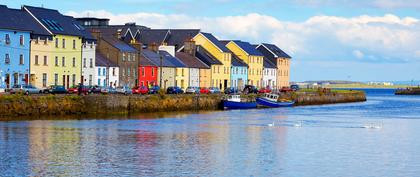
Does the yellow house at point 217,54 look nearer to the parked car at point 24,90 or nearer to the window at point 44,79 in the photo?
the window at point 44,79

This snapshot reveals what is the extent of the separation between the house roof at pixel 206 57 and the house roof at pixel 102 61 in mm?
25533

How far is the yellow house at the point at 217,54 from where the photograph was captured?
130500mm

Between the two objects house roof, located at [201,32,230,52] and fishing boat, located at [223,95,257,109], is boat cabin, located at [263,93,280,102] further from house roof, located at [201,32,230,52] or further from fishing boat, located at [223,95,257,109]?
house roof, located at [201,32,230,52]

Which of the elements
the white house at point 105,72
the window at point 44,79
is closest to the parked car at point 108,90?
the window at point 44,79

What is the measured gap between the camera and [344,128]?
66688mm

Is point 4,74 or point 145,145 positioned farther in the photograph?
point 4,74

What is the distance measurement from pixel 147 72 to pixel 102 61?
29.0 feet

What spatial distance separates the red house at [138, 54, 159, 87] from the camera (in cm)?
10856

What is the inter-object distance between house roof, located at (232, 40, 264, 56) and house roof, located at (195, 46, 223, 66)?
13718 mm

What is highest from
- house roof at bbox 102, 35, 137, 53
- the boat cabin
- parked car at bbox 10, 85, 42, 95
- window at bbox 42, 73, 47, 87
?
house roof at bbox 102, 35, 137, 53

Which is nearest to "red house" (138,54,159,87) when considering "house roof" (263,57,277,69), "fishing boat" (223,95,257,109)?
"fishing boat" (223,95,257,109)

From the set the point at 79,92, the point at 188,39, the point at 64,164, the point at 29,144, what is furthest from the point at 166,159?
the point at 188,39

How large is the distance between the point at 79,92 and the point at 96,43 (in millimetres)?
26675

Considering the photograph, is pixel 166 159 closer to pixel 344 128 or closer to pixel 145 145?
pixel 145 145
